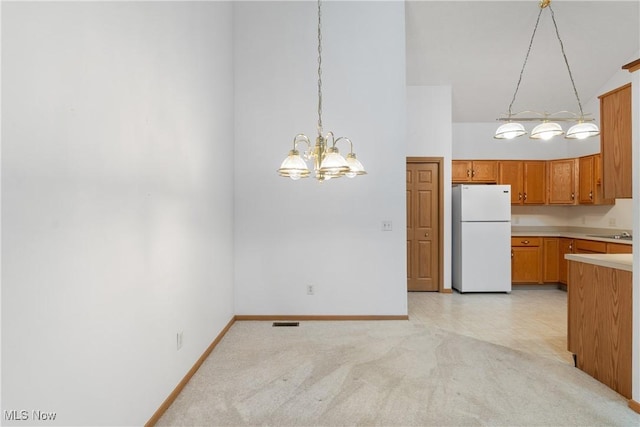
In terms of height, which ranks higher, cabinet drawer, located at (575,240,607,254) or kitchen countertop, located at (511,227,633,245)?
kitchen countertop, located at (511,227,633,245)

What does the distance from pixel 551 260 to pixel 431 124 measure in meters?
3.04

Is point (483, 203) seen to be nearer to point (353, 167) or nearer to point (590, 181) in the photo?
point (590, 181)

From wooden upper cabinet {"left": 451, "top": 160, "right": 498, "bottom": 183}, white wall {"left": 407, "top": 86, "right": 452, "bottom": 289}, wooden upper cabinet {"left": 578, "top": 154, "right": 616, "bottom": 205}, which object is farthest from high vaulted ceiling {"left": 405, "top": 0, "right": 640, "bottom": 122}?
wooden upper cabinet {"left": 578, "top": 154, "right": 616, "bottom": 205}

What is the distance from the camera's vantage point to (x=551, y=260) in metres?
5.43

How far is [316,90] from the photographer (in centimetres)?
383

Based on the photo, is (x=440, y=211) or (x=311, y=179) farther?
(x=440, y=211)

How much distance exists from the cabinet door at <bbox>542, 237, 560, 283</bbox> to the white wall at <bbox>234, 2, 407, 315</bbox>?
3.21 m

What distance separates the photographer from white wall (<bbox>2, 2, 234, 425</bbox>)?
1082mm

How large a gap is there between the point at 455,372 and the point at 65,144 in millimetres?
2805

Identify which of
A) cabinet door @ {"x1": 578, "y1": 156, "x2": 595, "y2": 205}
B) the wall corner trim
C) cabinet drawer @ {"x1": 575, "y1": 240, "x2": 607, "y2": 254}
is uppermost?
cabinet door @ {"x1": 578, "y1": 156, "x2": 595, "y2": 205}

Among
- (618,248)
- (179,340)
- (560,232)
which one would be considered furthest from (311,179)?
(560,232)

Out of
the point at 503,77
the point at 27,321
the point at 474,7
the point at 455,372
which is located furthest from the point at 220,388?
the point at 503,77

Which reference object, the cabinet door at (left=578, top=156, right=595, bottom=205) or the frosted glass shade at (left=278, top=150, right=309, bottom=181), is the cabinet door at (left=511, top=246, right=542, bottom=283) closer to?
the cabinet door at (left=578, top=156, right=595, bottom=205)

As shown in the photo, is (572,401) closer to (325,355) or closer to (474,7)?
(325,355)
